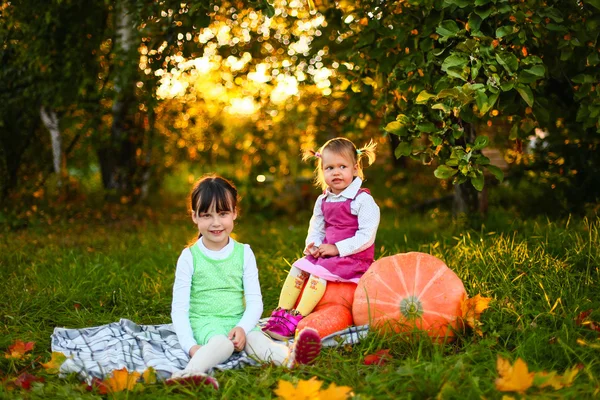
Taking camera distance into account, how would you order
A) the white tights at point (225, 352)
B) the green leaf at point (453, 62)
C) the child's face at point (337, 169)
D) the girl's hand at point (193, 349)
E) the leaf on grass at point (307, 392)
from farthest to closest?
the child's face at point (337, 169) → the green leaf at point (453, 62) → the girl's hand at point (193, 349) → the white tights at point (225, 352) → the leaf on grass at point (307, 392)

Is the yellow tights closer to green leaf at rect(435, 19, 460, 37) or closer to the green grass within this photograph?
the green grass

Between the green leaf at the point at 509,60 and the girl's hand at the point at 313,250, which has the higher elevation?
the green leaf at the point at 509,60

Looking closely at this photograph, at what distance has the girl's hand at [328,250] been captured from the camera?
3730 millimetres

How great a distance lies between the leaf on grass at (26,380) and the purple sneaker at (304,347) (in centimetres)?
113

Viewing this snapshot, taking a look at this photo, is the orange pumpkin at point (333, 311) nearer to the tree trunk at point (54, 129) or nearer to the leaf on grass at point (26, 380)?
the leaf on grass at point (26, 380)

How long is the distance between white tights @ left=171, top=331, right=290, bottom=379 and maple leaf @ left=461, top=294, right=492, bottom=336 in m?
0.90

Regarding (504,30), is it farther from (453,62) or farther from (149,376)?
(149,376)

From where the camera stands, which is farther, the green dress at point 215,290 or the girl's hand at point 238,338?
the green dress at point 215,290

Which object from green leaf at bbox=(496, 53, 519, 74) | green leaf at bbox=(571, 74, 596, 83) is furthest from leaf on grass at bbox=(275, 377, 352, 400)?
green leaf at bbox=(571, 74, 596, 83)

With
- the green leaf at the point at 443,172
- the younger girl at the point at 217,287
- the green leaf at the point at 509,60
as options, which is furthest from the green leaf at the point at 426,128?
the younger girl at the point at 217,287

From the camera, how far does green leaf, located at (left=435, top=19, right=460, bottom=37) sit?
11.0ft

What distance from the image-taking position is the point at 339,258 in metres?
3.72

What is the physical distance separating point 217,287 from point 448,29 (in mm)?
1793

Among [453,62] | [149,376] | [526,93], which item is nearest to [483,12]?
[453,62]
